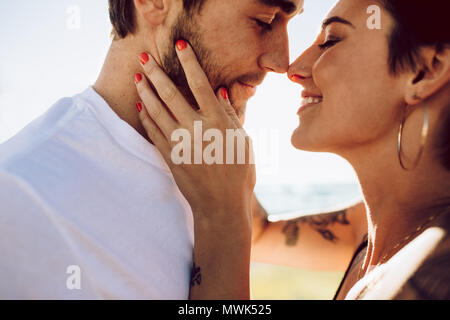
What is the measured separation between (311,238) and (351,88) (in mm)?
1391

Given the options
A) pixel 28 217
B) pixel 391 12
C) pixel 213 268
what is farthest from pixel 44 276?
pixel 391 12

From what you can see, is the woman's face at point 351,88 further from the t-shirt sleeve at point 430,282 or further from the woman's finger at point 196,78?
the t-shirt sleeve at point 430,282

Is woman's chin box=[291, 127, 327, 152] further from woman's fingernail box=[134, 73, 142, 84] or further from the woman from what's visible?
woman's fingernail box=[134, 73, 142, 84]

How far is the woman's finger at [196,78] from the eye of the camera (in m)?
1.97

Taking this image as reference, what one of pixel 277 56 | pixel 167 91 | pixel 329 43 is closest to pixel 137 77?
pixel 167 91

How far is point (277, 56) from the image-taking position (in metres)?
2.44

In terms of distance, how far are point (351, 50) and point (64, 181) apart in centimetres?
158

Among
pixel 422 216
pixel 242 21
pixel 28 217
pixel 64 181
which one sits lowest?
pixel 422 216

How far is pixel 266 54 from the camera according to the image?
7.91 feet

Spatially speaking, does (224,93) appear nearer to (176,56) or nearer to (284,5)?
(176,56)

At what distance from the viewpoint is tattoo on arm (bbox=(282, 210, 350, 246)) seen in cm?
292

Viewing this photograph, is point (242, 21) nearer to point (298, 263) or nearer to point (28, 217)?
point (28, 217)

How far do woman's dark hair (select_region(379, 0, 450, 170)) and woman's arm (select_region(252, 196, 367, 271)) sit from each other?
1180 millimetres

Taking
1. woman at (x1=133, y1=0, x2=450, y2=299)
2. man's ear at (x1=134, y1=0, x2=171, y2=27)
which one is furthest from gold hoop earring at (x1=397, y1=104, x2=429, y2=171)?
man's ear at (x1=134, y1=0, x2=171, y2=27)
